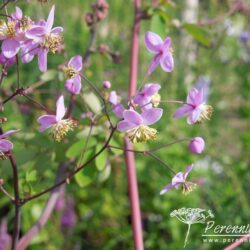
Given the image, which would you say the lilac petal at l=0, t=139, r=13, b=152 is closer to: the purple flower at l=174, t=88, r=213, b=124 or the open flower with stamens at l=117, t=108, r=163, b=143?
the open flower with stamens at l=117, t=108, r=163, b=143

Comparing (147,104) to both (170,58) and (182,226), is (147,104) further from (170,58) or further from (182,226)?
(182,226)

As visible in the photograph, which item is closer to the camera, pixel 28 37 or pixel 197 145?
pixel 28 37

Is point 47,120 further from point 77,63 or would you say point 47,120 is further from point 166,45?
point 166,45

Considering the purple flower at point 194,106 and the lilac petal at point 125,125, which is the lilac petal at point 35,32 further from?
the purple flower at point 194,106

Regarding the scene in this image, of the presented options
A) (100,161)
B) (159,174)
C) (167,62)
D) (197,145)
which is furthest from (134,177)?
(159,174)

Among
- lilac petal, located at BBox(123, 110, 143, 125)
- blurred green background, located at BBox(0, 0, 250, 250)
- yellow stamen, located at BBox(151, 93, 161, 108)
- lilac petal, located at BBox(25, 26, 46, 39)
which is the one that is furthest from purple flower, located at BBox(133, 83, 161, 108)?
blurred green background, located at BBox(0, 0, 250, 250)

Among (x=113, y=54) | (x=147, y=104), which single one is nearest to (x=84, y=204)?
(x=113, y=54)
